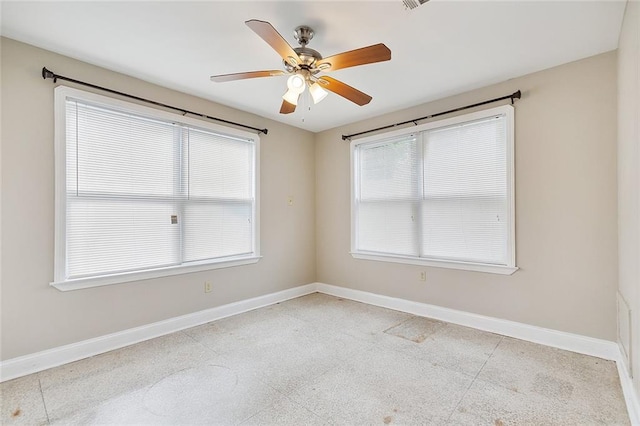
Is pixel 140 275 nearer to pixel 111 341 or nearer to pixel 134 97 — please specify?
pixel 111 341

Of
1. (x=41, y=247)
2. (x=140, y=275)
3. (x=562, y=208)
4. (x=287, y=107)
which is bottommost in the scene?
(x=140, y=275)

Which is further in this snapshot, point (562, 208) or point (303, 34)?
point (562, 208)

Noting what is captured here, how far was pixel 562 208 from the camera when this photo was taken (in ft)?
8.76

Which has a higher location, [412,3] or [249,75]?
[412,3]

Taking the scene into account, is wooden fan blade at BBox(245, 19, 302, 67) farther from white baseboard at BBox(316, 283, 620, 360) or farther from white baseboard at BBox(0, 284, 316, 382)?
white baseboard at BBox(316, 283, 620, 360)

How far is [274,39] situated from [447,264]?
2.90 metres

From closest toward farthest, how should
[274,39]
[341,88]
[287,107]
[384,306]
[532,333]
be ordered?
1. [274,39]
2. [341,88]
3. [287,107]
4. [532,333]
5. [384,306]

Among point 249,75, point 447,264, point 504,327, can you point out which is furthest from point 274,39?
point 504,327

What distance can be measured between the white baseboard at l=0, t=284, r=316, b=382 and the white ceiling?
7.66ft

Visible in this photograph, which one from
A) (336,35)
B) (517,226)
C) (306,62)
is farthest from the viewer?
(517,226)

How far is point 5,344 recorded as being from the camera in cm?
220

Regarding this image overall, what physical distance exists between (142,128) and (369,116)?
109 inches

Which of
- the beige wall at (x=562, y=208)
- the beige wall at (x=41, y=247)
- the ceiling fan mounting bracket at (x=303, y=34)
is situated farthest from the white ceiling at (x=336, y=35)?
the beige wall at (x=562, y=208)

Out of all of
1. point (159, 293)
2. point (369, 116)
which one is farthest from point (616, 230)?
point (159, 293)
